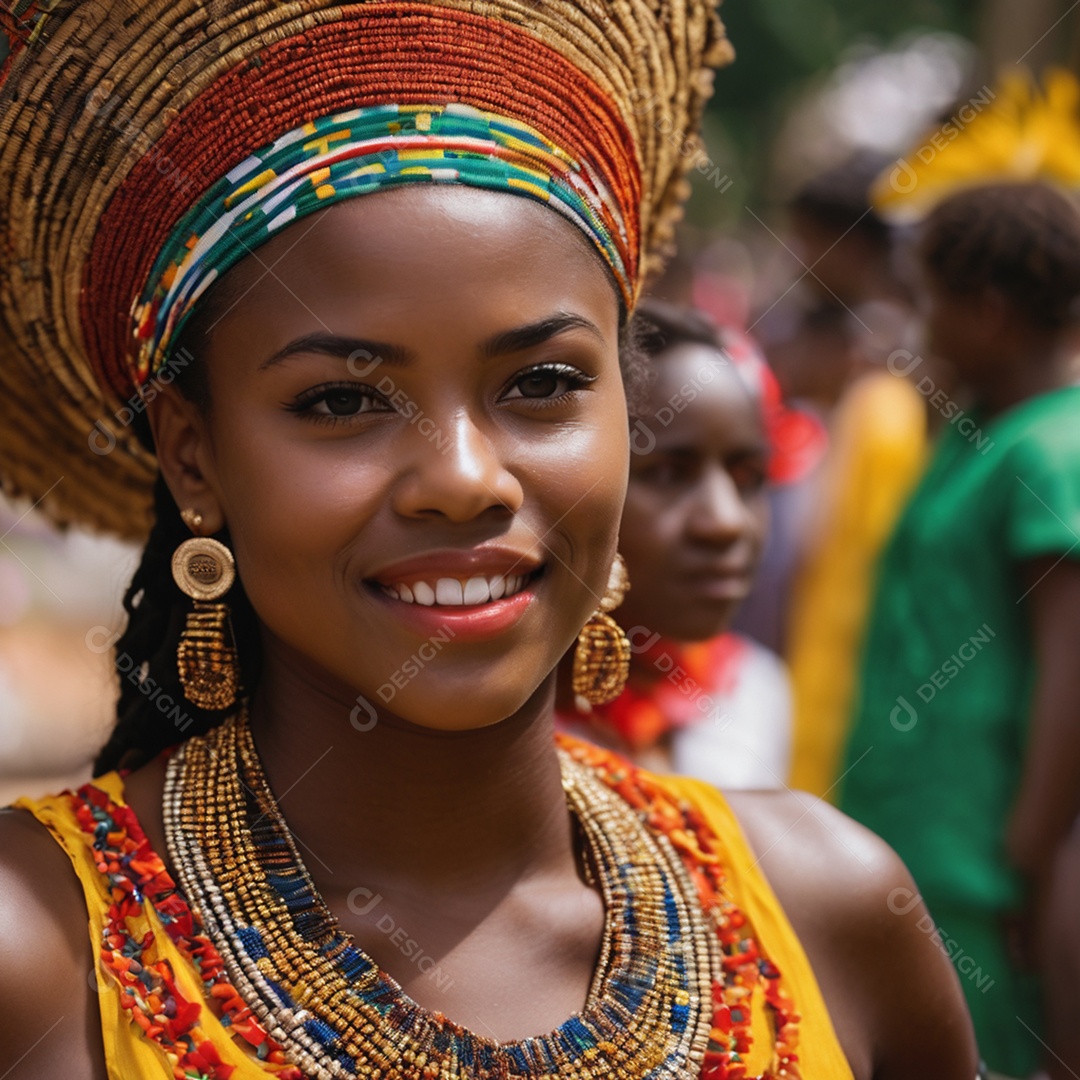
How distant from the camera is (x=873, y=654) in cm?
437

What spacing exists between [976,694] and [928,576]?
0.40m

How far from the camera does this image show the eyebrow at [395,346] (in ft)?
5.65

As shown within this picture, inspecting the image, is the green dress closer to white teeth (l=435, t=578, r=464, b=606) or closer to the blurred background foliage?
white teeth (l=435, t=578, r=464, b=606)

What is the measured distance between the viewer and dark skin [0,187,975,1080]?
1723 mm

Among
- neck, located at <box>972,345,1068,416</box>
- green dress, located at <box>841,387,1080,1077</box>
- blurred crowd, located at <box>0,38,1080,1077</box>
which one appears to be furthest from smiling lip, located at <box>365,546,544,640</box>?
neck, located at <box>972,345,1068,416</box>

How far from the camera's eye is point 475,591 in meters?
1.77

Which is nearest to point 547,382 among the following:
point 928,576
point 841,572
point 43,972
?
point 43,972

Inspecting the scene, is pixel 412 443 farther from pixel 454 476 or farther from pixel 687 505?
pixel 687 505

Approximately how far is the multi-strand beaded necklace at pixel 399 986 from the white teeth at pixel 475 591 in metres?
0.42

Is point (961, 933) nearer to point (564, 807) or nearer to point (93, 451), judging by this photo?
point (564, 807)

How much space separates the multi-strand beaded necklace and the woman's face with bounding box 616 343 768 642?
1.29 m

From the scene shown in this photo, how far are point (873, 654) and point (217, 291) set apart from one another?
2.98m

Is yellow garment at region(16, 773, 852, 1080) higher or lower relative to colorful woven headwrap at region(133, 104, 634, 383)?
lower

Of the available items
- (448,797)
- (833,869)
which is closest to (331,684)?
(448,797)
